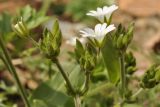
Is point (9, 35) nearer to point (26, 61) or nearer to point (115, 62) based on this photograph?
point (26, 61)

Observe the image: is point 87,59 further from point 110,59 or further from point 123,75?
point 110,59

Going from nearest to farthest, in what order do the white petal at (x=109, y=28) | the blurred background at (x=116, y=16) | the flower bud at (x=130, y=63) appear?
the white petal at (x=109, y=28), the flower bud at (x=130, y=63), the blurred background at (x=116, y=16)

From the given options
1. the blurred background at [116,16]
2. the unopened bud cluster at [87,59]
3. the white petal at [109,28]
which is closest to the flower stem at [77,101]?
the unopened bud cluster at [87,59]

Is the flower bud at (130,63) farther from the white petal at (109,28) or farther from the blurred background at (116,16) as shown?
the blurred background at (116,16)

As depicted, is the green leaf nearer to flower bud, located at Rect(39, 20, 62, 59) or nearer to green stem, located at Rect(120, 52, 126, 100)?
green stem, located at Rect(120, 52, 126, 100)

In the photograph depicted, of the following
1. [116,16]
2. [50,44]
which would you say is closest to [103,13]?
[50,44]

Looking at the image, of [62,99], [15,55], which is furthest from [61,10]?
[62,99]

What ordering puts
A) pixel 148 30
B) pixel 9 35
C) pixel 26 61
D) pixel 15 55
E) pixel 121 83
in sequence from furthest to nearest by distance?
pixel 148 30 → pixel 15 55 → pixel 26 61 → pixel 9 35 → pixel 121 83

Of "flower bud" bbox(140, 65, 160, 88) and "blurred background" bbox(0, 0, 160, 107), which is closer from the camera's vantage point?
"flower bud" bbox(140, 65, 160, 88)

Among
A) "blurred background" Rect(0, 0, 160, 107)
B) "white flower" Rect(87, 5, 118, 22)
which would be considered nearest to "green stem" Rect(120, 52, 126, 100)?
"white flower" Rect(87, 5, 118, 22)
